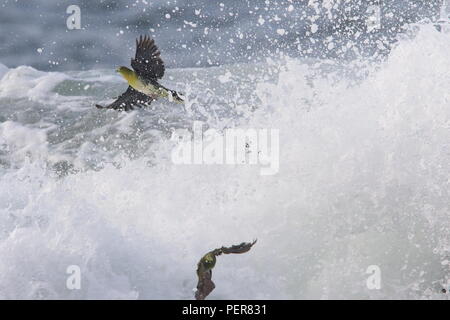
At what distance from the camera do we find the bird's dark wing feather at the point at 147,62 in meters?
4.42

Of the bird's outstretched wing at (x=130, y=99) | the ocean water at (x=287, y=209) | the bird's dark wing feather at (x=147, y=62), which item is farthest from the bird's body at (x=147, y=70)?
the ocean water at (x=287, y=209)

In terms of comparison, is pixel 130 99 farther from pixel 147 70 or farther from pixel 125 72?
pixel 125 72

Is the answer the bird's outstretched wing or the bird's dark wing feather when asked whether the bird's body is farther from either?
the bird's outstretched wing

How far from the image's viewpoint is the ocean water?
4.91 m

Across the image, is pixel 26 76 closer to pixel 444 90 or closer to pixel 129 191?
pixel 129 191

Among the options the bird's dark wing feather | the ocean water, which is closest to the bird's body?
the bird's dark wing feather

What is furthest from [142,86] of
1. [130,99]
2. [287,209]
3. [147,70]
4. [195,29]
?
[195,29]

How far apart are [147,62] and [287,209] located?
2.00 meters

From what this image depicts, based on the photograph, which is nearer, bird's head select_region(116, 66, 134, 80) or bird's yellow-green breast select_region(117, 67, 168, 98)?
bird's head select_region(116, 66, 134, 80)

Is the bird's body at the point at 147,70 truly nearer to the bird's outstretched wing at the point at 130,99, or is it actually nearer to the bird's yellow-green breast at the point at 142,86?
the bird's yellow-green breast at the point at 142,86

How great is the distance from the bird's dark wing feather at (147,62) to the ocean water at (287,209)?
1418 mm

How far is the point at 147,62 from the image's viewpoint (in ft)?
14.5

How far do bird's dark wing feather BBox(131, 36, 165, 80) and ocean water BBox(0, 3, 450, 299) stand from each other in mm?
1418
